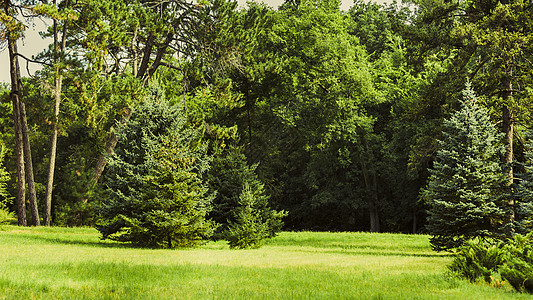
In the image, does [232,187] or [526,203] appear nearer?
[526,203]

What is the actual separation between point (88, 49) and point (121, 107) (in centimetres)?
351

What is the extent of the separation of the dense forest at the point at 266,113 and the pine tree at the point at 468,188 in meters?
0.10

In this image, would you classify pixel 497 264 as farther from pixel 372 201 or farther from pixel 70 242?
pixel 372 201

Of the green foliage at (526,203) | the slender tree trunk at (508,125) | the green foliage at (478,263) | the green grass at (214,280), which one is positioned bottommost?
the green grass at (214,280)

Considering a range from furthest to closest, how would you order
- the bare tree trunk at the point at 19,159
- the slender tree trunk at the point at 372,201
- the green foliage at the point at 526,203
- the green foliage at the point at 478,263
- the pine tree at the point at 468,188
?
the slender tree trunk at the point at 372,201
the bare tree trunk at the point at 19,159
the green foliage at the point at 526,203
the pine tree at the point at 468,188
the green foliage at the point at 478,263

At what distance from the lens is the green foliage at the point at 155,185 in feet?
58.3

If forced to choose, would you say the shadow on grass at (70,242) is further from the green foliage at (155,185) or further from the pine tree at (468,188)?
the pine tree at (468,188)

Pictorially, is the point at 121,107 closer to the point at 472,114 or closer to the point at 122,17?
the point at 122,17

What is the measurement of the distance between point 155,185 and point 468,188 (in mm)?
11190

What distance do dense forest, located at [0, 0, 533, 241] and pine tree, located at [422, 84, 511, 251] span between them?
10 centimetres

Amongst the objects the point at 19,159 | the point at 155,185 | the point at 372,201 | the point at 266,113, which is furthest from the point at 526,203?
the point at 372,201

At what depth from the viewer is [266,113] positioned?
3619cm

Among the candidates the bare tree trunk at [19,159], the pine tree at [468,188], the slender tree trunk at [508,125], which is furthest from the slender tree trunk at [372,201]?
the bare tree trunk at [19,159]

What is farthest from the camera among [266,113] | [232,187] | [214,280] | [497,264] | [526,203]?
[266,113]
